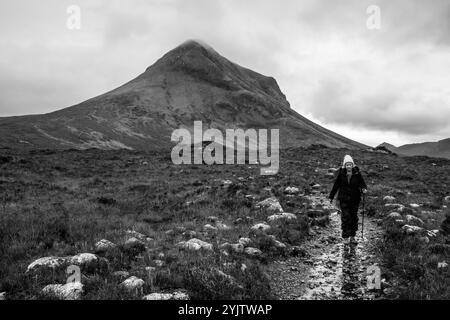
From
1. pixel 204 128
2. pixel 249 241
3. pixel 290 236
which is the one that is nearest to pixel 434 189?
pixel 290 236

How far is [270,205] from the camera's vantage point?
1582 cm

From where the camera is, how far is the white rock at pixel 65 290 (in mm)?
6551

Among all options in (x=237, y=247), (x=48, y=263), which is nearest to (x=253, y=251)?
(x=237, y=247)

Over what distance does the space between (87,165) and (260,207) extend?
22618 millimetres

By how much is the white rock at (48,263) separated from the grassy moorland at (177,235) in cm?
20

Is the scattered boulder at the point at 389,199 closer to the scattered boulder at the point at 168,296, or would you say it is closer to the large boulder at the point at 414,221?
the large boulder at the point at 414,221

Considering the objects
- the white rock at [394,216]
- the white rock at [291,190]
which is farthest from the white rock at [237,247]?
the white rock at [291,190]

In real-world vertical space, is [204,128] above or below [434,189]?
above

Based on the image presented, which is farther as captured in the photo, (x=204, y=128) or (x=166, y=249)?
(x=204, y=128)

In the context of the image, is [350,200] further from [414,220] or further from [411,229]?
[414,220]

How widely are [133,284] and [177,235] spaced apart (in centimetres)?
445

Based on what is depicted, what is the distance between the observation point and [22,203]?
15.5 meters
